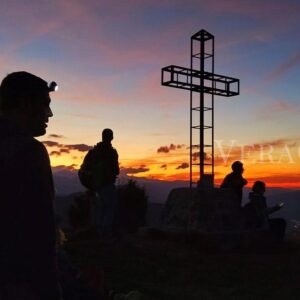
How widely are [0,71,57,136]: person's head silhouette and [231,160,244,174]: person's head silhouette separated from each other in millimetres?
10427

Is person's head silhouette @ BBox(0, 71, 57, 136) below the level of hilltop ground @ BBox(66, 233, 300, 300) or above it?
above

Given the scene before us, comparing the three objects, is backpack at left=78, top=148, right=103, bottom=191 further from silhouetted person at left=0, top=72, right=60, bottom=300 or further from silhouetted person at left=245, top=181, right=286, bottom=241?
silhouetted person at left=0, top=72, right=60, bottom=300

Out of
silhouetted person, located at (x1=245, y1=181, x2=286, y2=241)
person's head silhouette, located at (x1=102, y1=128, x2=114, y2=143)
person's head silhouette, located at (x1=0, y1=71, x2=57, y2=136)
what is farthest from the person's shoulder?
silhouetted person, located at (x1=245, y1=181, x2=286, y2=241)

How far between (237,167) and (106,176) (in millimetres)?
3964

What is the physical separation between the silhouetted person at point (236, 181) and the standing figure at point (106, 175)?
3693 mm

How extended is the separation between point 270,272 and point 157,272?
1997 millimetres

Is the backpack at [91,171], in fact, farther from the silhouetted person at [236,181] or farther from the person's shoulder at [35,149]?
the person's shoulder at [35,149]

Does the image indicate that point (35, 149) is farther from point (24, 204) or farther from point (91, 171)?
point (91, 171)

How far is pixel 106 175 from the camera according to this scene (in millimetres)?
9469

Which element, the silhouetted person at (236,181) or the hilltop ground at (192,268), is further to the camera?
the silhouetted person at (236,181)

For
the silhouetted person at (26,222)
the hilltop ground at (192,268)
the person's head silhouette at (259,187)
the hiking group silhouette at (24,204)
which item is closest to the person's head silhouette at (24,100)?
the hiking group silhouette at (24,204)

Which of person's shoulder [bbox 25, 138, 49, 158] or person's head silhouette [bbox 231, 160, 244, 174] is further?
person's head silhouette [bbox 231, 160, 244, 174]

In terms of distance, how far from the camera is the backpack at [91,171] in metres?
9.45

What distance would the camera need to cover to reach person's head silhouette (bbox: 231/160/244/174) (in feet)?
40.1
